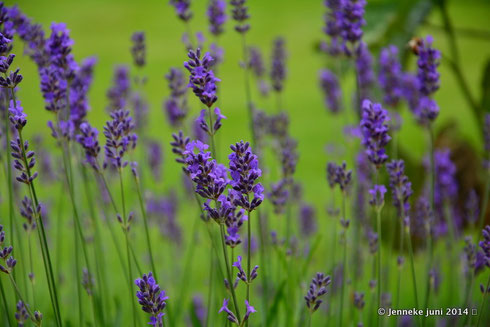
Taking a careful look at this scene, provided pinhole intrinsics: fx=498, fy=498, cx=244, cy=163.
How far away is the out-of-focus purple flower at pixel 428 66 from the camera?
1.33m

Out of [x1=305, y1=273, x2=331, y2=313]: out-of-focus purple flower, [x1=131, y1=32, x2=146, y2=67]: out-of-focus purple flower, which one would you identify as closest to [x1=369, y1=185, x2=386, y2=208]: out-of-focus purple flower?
[x1=305, y1=273, x2=331, y2=313]: out-of-focus purple flower

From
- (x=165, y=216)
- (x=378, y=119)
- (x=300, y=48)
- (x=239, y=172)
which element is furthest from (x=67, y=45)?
(x=300, y=48)

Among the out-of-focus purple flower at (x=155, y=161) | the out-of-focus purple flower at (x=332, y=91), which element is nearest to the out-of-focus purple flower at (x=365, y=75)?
the out-of-focus purple flower at (x=332, y=91)

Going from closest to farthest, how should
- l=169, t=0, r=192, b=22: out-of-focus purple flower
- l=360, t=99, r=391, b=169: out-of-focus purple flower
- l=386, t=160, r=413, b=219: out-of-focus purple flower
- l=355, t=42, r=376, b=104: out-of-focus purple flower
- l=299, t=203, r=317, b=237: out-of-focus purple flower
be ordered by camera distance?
l=360, t=99, r=391, b=169: out-of-focus purple flower
l=386, t=160, r=413, b=219: out-of-focus purple flower
l=169, t=0, r=192, b=22: out-of-focus purple flower
l=355, t=42, r=376, b=104: out-of-focus purple flower
l=299, t=203, r=317, b=237: out-of-focus purple flower

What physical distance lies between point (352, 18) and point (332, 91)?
3.35ft

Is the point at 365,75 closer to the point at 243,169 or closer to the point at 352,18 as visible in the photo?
the point at 352,18

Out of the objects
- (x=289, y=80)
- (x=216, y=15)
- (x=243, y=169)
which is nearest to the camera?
(x=243, y=169)

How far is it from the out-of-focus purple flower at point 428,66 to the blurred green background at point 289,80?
2.99 feet

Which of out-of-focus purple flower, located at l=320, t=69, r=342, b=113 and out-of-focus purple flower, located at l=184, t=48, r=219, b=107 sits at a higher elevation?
out-of-focus purple flower, located at l=320, t=69, r=342, b=113

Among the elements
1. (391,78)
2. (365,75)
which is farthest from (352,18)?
(365,75)

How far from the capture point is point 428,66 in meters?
1.36

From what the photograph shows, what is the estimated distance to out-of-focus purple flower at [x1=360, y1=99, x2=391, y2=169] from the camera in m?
1.12

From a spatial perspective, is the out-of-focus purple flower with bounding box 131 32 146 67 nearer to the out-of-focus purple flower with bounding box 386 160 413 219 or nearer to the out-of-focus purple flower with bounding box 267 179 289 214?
the out-of-focus purple flower with bounding box 267 179 289 214

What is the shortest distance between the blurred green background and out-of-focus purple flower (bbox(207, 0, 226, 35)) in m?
0.88
